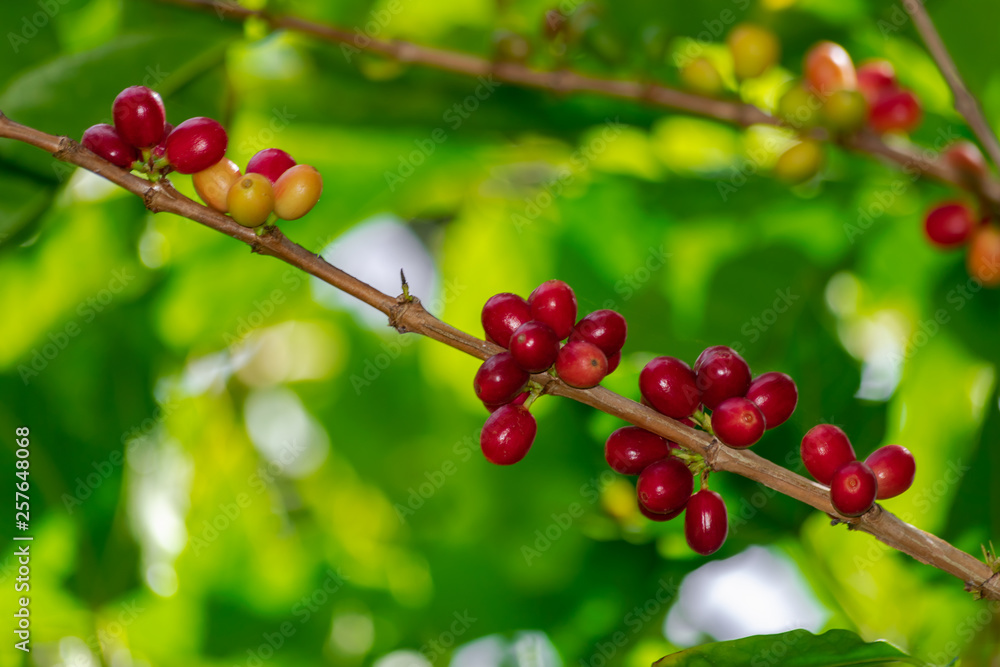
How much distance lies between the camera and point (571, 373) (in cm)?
60

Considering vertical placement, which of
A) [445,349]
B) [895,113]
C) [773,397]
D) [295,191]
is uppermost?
[295,191]

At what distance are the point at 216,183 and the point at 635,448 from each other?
389mm

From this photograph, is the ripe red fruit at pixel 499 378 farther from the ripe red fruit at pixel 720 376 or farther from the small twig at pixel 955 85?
the small twig at pixel 955 85

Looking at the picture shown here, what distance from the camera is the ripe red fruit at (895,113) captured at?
1295mm

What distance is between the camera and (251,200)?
61 centimetres

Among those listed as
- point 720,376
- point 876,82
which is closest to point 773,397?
point 720,376

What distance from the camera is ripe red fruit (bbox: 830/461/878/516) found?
59 centimetres

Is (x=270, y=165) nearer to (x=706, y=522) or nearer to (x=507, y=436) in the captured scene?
(x=507, y=436)

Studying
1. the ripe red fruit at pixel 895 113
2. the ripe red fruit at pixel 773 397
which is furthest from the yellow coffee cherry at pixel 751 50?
the ripe red fruit at pixel 773 397

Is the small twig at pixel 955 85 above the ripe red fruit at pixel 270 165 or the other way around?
the other way around

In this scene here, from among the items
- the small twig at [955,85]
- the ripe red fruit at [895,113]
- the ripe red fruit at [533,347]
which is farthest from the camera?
the ripe red fruit at [895,113]

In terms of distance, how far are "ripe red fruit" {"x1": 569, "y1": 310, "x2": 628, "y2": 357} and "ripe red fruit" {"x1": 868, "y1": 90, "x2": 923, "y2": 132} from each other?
883 mm

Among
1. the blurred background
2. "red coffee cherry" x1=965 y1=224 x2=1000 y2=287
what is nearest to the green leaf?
the blurred background

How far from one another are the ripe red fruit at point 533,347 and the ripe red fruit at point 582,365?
0.01 m
